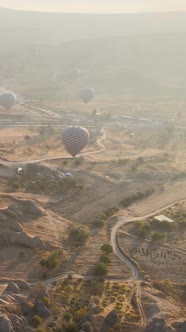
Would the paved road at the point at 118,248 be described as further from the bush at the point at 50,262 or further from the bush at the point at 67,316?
the bush at the point at 67,316

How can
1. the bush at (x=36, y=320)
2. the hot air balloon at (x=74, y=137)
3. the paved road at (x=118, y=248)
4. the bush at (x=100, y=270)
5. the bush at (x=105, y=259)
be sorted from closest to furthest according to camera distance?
the bush at (x=36, y=320)
the bush at (x=100, y=270)
the paved road at (x=118, y=248)
the bush at (x=105, y=259)
the hot air balloon at (x=74, y=137)

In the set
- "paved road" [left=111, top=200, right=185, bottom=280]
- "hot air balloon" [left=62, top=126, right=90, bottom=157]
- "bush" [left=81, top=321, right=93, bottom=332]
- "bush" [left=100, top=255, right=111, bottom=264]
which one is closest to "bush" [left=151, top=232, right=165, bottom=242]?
"paved road" [left=111, top=200, right=185, bottom=280]

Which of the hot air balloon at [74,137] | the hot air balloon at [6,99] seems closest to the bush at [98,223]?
the hot air balloon at [74,137]

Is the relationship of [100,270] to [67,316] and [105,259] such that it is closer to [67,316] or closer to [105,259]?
[105,259]

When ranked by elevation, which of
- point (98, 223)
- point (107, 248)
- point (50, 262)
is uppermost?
point (50, 262)

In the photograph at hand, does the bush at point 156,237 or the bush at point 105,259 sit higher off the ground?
the bush at point 105,259

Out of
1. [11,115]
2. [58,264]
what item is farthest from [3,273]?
[11,115]

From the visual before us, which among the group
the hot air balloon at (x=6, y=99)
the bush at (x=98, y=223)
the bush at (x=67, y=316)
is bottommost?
the bush at (x=98, y=223)

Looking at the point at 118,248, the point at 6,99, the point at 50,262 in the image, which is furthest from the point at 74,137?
the point at 6,99

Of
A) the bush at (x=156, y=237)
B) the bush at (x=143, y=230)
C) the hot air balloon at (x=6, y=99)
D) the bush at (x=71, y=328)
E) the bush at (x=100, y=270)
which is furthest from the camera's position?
the hot air balloon at (x=6, y=99)

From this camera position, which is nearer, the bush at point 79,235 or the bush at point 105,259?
the bush at point 105,259

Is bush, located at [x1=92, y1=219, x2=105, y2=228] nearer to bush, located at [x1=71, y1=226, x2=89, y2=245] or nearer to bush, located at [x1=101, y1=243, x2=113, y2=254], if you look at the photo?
bush, located at [x1=71, y1=226, x2=89, y2=245]
